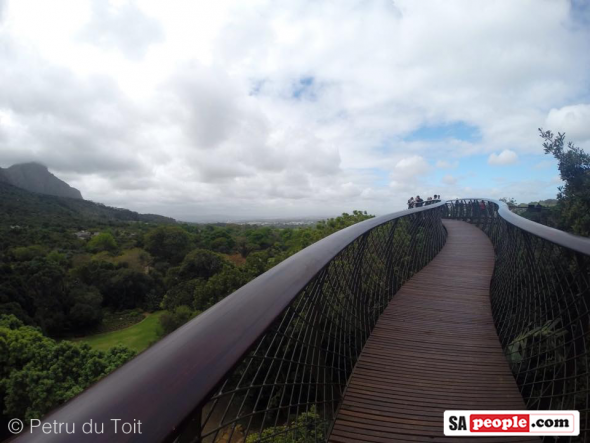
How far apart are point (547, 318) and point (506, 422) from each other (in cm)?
88

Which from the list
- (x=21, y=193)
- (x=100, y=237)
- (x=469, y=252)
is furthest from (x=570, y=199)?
(x=21, y=193)

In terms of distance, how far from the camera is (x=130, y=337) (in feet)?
100

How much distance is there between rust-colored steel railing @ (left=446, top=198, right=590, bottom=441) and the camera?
1.71m

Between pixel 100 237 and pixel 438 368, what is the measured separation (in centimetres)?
5985

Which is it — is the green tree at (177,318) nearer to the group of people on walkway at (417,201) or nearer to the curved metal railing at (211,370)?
the group of people on walkway at (417,201)

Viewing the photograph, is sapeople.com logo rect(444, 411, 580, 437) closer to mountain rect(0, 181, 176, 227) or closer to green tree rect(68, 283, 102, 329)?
green tree rect(68, 283, 102, 329)

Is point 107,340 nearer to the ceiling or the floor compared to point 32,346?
nearer to the floor

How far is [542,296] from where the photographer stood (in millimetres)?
2504

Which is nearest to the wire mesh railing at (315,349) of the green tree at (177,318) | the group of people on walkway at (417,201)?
the group of people on walkway at (417,201)

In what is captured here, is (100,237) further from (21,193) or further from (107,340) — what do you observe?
(21,193)

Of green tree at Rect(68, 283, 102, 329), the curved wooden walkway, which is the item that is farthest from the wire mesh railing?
green tree at Rect(68, 283, 102, 329)

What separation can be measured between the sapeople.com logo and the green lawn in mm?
29944

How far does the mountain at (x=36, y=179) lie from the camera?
135625 mm

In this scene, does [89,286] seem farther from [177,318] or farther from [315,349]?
[315,349]
